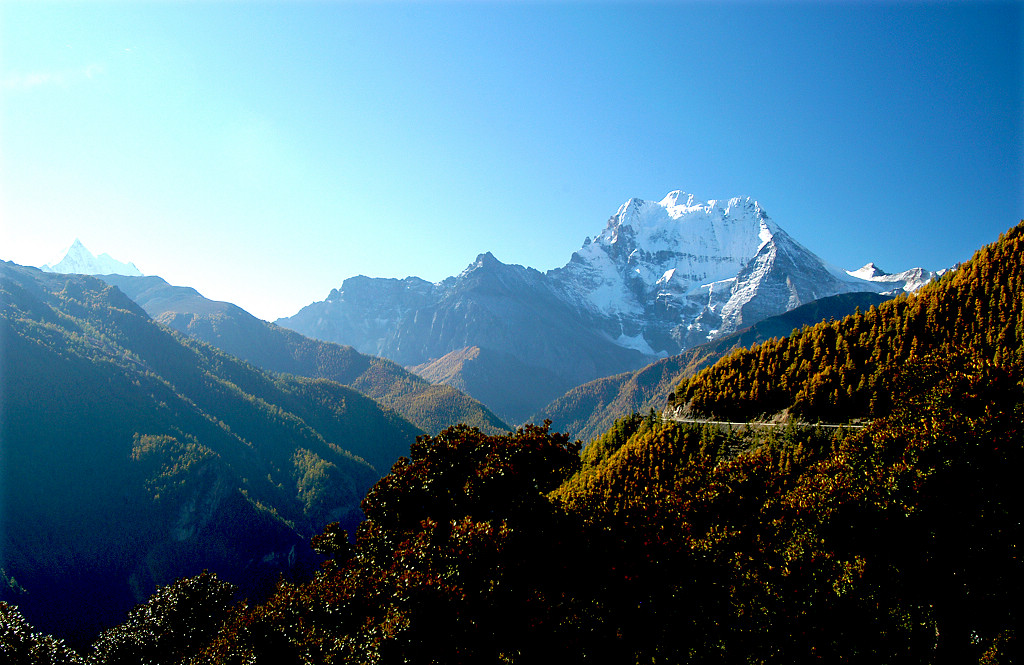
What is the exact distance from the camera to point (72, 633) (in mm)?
137500

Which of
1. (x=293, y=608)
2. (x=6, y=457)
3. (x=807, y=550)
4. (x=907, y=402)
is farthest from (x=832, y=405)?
(x=6, y=457)

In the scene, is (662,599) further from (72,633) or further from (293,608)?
(72,633)

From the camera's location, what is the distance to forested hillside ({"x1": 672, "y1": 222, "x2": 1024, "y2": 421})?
34.6 metres

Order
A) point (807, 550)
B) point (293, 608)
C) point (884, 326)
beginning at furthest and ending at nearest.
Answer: point (884, 326) < point (293, 608) < point (807, 550)

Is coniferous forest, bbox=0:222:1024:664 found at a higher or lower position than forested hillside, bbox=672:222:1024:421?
lower

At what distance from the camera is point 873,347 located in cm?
4019

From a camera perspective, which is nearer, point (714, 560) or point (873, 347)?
point (714, 560)

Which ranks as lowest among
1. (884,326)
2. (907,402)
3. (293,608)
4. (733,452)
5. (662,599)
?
(293,608)

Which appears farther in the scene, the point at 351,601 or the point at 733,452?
the point at 733,452

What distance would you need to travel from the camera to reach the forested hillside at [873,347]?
34.6 m

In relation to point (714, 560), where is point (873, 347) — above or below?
above

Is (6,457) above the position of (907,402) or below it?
below

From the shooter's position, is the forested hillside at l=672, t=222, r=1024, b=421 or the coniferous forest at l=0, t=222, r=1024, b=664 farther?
the forested hillside at l=672, t=222, r=1024, b=421

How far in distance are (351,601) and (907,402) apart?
1076 inches
